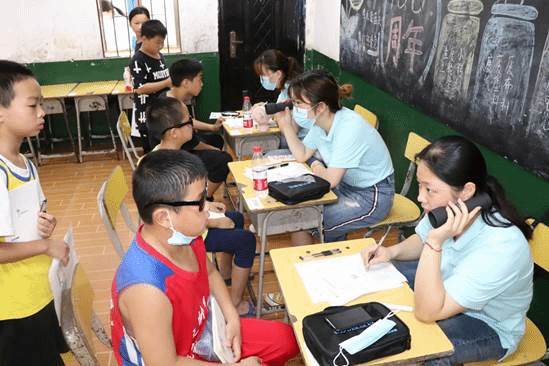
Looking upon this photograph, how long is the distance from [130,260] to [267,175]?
1.43 meters

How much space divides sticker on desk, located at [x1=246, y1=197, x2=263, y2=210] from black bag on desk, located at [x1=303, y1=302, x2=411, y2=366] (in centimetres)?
102

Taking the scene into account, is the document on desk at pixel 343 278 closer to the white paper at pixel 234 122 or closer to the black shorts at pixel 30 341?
the black shorts at pixel 30 341

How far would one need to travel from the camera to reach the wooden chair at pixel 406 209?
2923mm

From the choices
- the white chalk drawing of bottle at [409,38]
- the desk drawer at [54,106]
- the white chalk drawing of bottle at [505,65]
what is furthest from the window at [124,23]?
the white chalk drawing of bottle at [505,65]

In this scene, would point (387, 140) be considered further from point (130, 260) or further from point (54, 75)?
point (54, 75)

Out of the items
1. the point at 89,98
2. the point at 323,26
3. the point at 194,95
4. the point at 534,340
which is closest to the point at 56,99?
the point at 89,98

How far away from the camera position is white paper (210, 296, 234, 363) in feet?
5.61

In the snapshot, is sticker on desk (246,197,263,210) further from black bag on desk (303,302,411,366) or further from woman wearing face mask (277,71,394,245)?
black bag on desk (303,302,411,366)

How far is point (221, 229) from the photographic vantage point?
2719mm

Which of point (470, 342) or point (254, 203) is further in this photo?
point (254, 203)

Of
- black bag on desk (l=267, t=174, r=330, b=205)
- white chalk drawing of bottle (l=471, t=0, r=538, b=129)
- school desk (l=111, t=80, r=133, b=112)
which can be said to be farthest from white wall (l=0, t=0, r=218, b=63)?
white chalk drawing of bottle (l=471, t=0, r=538, b=129)

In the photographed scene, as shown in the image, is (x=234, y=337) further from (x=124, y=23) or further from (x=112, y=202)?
(x=124, y=23)

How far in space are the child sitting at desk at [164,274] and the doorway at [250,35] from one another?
4695 mm

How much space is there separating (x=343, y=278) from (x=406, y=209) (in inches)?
53.3
